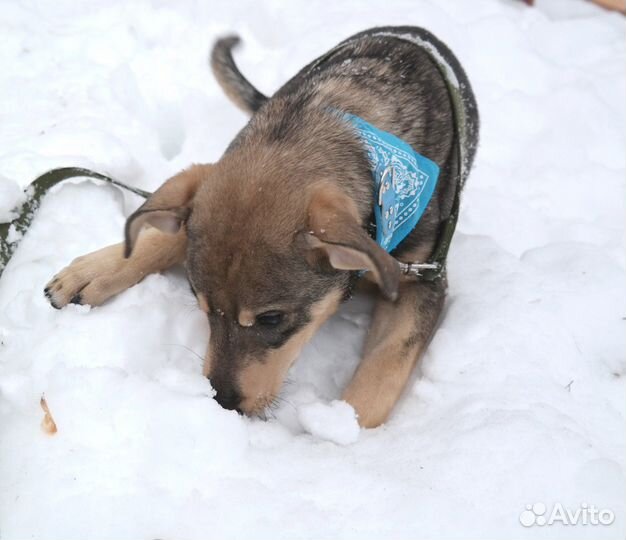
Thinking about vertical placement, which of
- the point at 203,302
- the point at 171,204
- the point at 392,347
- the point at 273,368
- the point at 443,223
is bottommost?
the point at 392,347

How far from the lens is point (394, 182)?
9.66ft

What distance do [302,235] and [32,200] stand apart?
169 centimetres

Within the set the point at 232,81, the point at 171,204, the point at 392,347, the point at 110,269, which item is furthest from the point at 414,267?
the point at 232,81

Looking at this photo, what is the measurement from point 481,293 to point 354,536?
1.63 metres

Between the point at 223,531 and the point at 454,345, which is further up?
the point at 223,531

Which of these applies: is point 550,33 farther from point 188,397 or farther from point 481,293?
point 188,397

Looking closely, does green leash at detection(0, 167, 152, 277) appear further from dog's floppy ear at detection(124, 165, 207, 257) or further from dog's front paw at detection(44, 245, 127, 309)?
dog's floppy ear at detection(124, 165, 207, 257)

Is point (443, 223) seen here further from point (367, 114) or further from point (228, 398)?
point (228, 398)

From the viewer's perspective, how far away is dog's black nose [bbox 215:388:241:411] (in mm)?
2783

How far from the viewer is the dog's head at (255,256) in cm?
260

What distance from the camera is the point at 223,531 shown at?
2318 mm

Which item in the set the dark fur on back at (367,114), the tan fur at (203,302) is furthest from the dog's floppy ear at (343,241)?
the tan fur at (203,302)

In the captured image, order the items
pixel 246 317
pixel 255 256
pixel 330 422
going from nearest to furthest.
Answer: pixel 255 256
pixel 246 317
pixel 330 422

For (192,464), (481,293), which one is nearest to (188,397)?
(192,464)
